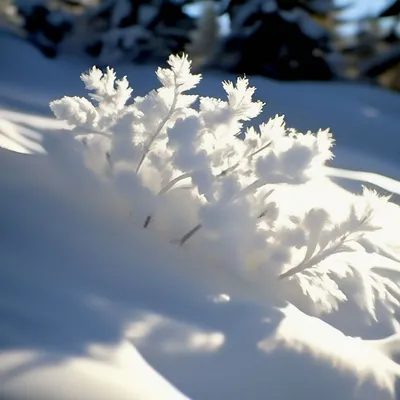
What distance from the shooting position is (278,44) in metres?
6.36

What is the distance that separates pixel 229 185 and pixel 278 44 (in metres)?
5.03

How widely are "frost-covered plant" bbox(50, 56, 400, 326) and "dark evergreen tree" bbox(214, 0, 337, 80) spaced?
479cm

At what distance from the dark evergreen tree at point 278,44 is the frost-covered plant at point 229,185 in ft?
15.7

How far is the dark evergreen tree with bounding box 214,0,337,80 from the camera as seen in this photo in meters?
6.31

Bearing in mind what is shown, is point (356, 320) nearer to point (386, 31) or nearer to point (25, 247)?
point (25, 247)

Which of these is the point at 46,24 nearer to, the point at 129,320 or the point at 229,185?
the point at 229,185

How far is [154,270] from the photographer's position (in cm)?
155

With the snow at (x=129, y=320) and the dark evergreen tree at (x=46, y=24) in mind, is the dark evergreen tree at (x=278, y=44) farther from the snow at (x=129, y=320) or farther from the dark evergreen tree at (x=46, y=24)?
the snow at (x=129, y=320)

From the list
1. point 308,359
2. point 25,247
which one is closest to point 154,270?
point 25,247

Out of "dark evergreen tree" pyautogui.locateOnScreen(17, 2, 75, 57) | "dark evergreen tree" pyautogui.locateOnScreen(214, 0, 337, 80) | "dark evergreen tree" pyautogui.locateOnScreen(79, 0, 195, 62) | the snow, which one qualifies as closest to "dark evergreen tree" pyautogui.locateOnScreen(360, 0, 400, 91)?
"dark evergreen tree" pyautogui.locateOnScreen(214, 0, 337, 80)

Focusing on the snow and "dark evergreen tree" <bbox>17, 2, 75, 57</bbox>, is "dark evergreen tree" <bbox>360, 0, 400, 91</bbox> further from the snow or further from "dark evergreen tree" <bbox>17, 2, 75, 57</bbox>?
the snow

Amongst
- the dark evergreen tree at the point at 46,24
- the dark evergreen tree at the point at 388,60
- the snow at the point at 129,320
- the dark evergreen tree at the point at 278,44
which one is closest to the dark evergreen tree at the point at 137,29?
the dark evergreen tree at the point at 46,24

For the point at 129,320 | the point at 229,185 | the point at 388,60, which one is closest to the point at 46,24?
the point at 388,60

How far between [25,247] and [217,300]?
0.50 meters
